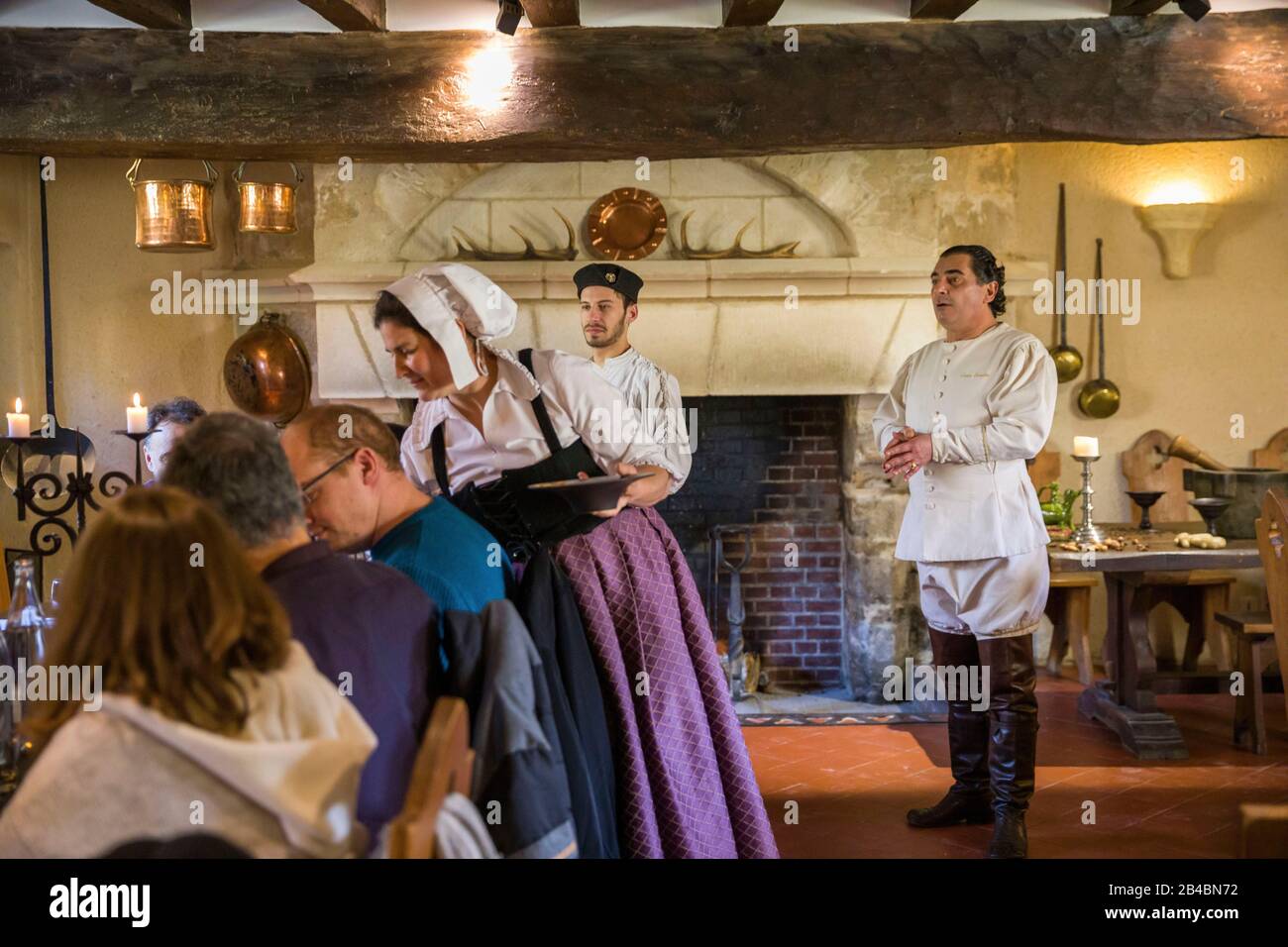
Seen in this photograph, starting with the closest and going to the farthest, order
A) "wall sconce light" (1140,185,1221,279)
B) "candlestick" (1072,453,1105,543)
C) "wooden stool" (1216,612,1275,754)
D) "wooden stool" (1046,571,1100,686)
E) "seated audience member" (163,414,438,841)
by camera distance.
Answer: "seated audience member" (163,414,438,841)
"wooden stool" (1216,612,1275,754)
"candlestick" (1072,453,1105,543)
"wooden stool" (1046,571,1100,686)
"wall sconce light" (1140,185,1221,279)

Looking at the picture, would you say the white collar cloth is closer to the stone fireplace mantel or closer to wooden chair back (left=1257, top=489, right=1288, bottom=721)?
wooden chair back (left=1257, top=489, right=1288, bottom=721)

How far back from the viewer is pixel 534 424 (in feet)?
8.70

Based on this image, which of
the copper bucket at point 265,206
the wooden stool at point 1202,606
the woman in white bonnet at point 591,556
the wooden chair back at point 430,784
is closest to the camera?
the wooden chair back at point 430,784

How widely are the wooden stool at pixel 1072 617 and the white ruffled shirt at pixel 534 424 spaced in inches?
124

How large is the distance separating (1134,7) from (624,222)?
86.5 inches

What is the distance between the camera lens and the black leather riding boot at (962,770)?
3.57 m

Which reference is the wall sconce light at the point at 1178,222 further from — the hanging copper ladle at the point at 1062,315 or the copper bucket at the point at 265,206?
the copper bucket at the point at 265,206

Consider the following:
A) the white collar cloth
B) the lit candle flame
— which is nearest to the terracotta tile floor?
the white collar cloth

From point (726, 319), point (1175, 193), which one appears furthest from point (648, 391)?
point (1175, 193)

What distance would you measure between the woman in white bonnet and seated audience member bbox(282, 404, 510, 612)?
17 centimetres

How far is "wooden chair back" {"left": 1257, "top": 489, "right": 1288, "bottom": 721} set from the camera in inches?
102

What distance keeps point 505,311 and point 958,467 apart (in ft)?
4.91

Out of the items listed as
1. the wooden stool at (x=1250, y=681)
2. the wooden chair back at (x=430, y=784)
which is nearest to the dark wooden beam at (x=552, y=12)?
the wooden chair back at (x=430, y=784)
